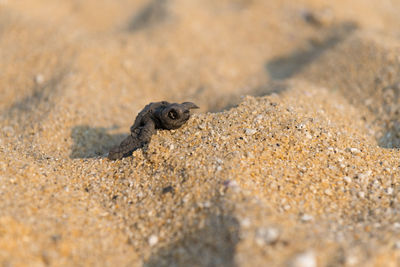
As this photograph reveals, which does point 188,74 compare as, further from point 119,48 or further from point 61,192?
point 61,192

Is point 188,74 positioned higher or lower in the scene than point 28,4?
lower

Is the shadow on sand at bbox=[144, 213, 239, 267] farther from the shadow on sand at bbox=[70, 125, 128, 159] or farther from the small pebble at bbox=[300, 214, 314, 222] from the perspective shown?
the shadow on sand at bbox=[70, 125, 128, 159]

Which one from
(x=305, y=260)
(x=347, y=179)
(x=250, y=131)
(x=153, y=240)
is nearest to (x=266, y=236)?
(x=305, y=260)

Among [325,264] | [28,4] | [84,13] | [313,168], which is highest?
[28,4]

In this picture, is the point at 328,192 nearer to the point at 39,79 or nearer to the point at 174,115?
the point at 174,115

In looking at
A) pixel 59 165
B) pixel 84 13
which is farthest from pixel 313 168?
pixel 84 13

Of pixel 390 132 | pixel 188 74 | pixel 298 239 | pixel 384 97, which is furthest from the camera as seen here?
pixel 188 74
